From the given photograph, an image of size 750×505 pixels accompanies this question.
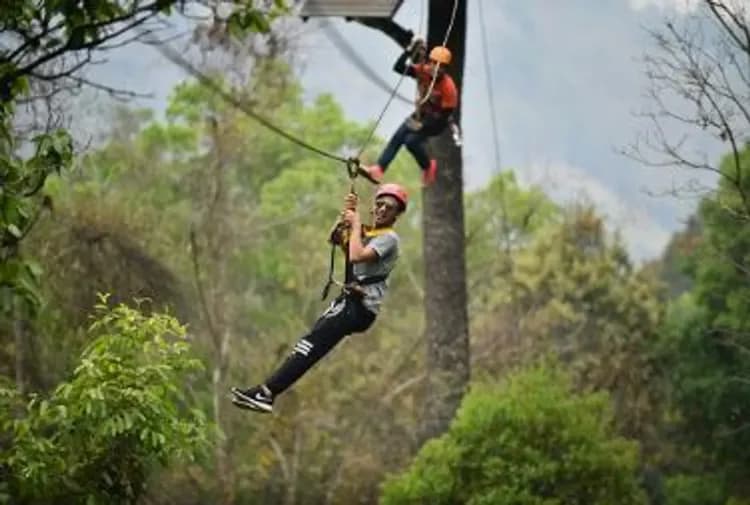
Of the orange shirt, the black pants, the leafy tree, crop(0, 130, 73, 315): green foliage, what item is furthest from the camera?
the leafy tree

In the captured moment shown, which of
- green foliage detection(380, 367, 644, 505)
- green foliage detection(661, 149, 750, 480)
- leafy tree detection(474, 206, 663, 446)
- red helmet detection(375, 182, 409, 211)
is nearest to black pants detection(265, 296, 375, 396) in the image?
red helmet detection(375, 182, 409, 211)

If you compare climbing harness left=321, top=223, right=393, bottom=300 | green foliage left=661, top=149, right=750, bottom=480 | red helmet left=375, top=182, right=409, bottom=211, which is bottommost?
climbing harness left=321, top=223, right=393, bottom=300

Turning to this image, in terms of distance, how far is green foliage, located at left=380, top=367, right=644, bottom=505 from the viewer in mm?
11406

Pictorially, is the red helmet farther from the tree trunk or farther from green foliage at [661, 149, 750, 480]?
green foliage at [661, 149, 750, 480]

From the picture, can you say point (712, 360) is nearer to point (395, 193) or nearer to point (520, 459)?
point (520, 459)

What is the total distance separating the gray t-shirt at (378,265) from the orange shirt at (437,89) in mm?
2924

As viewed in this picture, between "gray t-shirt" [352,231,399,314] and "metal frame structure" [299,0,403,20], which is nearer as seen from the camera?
"gray t-shirt" [352,231,399,314]

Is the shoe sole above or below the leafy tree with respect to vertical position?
below

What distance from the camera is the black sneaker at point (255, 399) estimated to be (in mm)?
6402

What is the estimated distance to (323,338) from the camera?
651 cm

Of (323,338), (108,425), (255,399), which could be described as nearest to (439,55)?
(323,338)

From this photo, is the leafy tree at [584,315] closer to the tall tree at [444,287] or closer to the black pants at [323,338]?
the tall tree at [444,287]

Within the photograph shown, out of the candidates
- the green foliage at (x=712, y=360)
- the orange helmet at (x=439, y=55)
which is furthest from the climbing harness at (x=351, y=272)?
the green foliage at (x=712, y=360)

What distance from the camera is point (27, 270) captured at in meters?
4.35
